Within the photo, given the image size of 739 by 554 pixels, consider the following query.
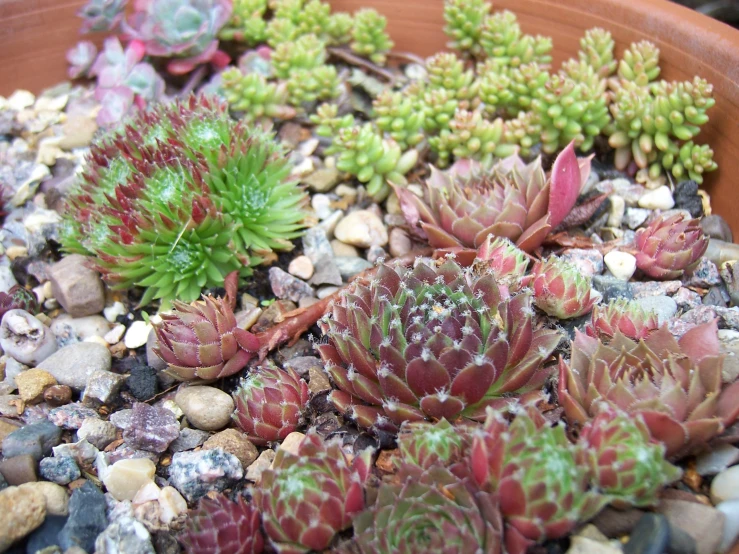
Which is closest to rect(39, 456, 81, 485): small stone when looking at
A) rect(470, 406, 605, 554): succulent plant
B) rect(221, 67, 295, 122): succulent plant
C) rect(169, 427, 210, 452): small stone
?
rect(169, 427, 210, 452): small stone

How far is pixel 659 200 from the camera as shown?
2.57 m

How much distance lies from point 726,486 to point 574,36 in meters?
2.27

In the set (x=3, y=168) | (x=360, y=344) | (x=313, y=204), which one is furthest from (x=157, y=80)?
(x=360, y=344)

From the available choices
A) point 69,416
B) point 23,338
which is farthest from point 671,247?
point 23,338

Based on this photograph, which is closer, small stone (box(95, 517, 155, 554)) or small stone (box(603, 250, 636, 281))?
small stone (box(95, 517, 155, 554))

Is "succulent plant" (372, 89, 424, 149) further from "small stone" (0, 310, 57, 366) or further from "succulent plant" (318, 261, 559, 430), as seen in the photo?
"small stone" (0, 310, 57, 366)

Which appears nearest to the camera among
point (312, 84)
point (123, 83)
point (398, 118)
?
point (398, 118)

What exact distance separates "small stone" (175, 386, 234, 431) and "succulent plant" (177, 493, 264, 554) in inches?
18.1

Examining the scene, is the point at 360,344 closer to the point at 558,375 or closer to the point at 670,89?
the point at 558,375

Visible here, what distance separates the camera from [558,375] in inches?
69.2

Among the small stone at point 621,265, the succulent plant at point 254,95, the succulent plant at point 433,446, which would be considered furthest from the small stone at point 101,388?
the small stone at point 621,265

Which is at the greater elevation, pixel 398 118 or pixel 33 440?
pixel 398 118

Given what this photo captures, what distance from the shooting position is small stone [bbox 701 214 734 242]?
7.92 feet

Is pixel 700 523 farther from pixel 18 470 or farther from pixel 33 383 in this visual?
pixel 33 383
